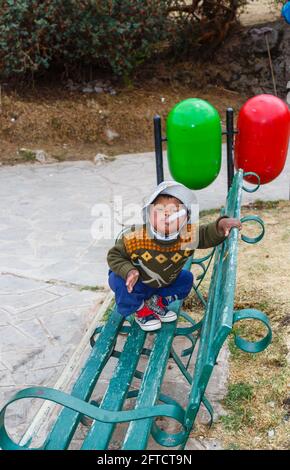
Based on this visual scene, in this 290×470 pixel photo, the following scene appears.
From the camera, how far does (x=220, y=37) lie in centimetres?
973

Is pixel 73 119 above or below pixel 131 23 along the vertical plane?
below

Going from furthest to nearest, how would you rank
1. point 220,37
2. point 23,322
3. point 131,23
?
1. point 220,37
2. point 131,23
3. point 23,322

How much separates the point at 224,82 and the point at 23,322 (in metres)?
6.94

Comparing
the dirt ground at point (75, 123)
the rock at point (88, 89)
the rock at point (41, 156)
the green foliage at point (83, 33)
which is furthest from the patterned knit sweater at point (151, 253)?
the rock at point (88, 89)

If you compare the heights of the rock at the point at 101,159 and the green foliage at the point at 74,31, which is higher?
the green foliage at the point at 74,31

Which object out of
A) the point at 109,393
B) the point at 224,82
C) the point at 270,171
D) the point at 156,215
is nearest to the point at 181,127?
the point at 270,171

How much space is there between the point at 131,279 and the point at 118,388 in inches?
18.8

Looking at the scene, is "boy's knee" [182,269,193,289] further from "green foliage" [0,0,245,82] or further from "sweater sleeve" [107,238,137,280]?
"green foliage" [0,0,245,82]

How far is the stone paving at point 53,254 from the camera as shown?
3492 mm

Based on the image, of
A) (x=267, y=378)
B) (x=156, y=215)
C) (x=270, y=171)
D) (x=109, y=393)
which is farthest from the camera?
(x=270, y=171)

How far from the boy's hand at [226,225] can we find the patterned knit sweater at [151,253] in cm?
2

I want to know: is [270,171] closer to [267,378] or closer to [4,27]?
[267,378]

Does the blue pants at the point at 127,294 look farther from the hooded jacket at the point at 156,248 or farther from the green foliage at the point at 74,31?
the green foliage at the point at 74,31

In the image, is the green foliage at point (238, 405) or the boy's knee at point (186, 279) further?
the boy's knee at point (186, 279)
